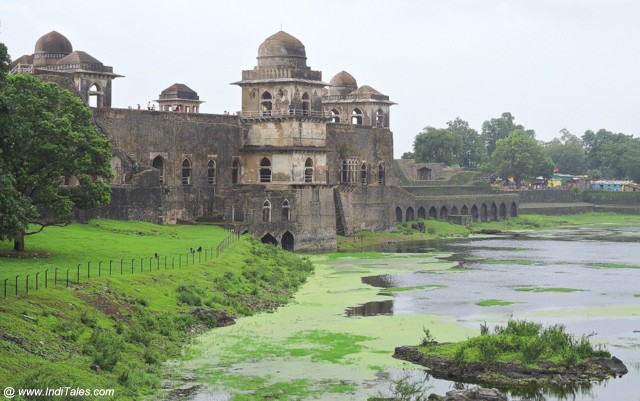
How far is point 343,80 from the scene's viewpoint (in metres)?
91.2

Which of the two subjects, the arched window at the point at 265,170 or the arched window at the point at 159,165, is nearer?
the arched window at the point at 159,165

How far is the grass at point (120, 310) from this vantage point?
2644 cm

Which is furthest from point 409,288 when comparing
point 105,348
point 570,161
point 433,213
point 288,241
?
point 570,161

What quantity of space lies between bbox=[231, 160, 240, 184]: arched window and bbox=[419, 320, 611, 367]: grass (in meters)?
Result: 41.4

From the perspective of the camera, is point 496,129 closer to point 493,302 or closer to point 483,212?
point 483,212

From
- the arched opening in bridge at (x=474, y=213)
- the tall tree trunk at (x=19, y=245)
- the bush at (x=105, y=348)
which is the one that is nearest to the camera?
the bush at (x=105, y=348)

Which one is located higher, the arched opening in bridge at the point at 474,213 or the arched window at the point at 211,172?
the arched window at the point at 211,172

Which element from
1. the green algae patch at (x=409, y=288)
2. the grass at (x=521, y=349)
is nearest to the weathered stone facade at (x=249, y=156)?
the green algae patch at (x=409, y=288)

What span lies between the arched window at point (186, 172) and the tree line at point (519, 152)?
60338 mm

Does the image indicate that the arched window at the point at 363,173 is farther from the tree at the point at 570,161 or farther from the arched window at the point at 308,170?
the tree at the point at 570,161

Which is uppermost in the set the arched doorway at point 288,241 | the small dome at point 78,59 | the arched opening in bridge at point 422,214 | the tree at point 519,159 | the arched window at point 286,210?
the small dome at point 78,59

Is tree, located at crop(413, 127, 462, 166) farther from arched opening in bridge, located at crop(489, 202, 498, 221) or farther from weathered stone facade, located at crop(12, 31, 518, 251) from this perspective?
weathered stone facade, located at crop(12, 31, 518, 251)

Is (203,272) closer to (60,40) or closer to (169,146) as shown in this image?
(169,146)

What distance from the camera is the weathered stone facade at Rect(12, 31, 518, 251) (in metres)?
64.6
